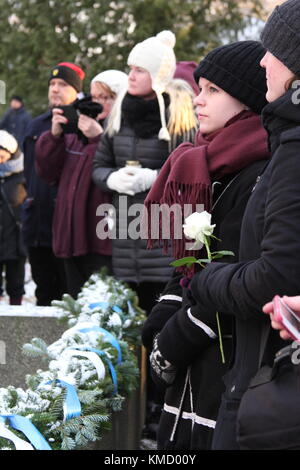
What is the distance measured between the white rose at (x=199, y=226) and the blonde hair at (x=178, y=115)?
2839 millimetres

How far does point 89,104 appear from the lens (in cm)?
650

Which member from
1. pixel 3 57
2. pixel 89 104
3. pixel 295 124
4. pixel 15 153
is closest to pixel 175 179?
pixel 295 124

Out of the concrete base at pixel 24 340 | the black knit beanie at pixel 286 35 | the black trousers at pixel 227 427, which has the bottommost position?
the concrete base at pixel 24 340

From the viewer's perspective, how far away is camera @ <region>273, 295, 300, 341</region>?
237cm

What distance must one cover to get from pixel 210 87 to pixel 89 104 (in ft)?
10.4

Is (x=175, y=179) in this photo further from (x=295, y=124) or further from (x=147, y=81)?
(x=147, y=81)

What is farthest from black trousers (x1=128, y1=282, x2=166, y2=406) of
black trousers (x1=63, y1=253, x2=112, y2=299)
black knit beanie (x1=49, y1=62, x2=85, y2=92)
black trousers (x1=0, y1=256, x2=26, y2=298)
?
black trousers (x1=0, y1=256, x2=26, y2=298)

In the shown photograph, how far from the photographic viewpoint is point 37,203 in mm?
7301

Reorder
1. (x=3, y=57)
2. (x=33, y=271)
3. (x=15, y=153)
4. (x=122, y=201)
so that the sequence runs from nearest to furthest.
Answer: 1. (x=122, y=201)
2. (x=33, y=271)
3. (x=15, y=153)
4. (x=3, y=57)

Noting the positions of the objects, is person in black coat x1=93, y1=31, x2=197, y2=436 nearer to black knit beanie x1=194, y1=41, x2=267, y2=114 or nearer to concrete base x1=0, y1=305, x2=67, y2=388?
concrete base x1=0, y1=305, x2=67, y2=388

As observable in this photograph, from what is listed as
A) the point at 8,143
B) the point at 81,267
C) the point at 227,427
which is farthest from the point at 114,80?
the point at 227,427

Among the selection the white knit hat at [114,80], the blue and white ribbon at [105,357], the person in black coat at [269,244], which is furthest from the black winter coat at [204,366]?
the white knit hat at [114,80]

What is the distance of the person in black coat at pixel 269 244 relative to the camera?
250 cm

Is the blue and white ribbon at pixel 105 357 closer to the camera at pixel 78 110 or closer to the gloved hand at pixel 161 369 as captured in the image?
the gloved hand at pixel 161 369
